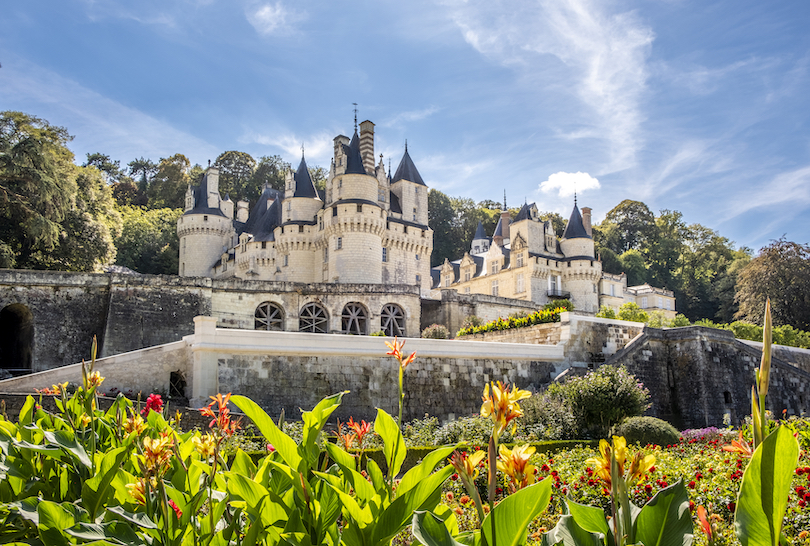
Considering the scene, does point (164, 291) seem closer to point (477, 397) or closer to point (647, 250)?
point (477, 397)

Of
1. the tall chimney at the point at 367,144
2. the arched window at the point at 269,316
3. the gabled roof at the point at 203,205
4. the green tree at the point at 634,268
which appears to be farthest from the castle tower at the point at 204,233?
the green tree at the point at 634,268

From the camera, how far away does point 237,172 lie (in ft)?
198

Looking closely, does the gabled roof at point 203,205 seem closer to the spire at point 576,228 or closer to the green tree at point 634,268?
the spire at point 576,228

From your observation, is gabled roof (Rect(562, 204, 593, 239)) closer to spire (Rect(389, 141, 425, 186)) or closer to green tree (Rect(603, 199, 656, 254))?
spire (Rect(389, 141, 425, 186))

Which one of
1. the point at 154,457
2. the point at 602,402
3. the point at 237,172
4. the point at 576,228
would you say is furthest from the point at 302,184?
the point at 154,457

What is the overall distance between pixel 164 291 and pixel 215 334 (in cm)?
967

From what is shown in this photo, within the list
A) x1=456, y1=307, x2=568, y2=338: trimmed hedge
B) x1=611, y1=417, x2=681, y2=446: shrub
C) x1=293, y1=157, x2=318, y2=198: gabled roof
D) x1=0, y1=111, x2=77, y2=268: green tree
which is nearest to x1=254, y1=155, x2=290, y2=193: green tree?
x1=293, y1=157, x2=318, y2=198: gabled roof

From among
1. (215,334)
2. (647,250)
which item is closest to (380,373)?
(215,334)

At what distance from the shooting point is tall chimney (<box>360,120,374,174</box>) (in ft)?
112

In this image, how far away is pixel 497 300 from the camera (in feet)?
96.8

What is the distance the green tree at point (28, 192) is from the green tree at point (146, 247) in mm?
17571

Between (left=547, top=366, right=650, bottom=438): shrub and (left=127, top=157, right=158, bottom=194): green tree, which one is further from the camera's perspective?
(left=127, top=157, right=158, bottom=194): green tree

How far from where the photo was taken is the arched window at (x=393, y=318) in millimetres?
25562

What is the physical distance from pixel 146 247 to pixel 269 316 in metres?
24.9
